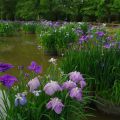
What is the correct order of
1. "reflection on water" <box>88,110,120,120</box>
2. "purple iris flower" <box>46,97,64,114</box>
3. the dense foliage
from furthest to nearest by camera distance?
the dense foliage
"reflection on water" <box>88,110,120,120</box>
"purple iris flower" <box>46,97,64,114</box>

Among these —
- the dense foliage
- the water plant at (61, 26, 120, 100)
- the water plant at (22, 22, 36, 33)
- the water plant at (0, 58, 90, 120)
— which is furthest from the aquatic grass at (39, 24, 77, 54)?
the dense foliage

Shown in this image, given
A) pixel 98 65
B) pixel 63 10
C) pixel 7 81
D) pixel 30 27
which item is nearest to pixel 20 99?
pixel 7 81

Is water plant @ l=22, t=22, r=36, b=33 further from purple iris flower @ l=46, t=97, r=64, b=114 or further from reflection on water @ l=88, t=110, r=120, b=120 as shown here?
purple iris flower @ l=46, t=97, r=64, b=114

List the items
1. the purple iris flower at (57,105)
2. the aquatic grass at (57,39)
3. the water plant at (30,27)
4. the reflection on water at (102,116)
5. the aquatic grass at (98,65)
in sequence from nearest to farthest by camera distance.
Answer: the purple iris flower at (57,105) → the reflection on water at (102,116) → the aquatic grass at (98,65) → the aquatic grass at (57,39) → the water plant at (30,27)

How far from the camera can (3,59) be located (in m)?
8.97

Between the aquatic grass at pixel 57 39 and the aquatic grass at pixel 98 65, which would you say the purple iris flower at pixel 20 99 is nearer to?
the aquatic grass at pixel 98 65

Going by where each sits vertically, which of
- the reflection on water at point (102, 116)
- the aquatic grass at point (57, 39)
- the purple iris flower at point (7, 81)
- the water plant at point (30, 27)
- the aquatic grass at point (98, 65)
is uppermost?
the purple iris flower at point (7, 81)

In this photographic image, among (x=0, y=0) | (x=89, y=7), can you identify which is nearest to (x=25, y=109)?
(x=89, y=7)

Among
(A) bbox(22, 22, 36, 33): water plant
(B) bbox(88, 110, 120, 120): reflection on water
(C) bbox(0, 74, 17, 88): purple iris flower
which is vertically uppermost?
(C) bbox(0, 74, 17, 88): purple iris flower

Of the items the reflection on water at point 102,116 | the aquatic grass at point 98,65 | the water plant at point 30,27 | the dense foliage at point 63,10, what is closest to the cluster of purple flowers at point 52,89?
the reflection on water at point 102,116

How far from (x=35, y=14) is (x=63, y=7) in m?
3.29

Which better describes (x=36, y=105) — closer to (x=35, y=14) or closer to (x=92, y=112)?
(x=92, y=112)

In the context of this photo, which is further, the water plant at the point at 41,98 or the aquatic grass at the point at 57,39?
the aquatic grass at the point at 57,39

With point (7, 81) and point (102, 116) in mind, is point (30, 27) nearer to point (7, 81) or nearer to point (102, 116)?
point (102, 116)
